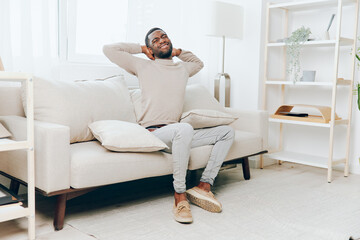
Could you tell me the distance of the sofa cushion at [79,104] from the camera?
7.38 ft

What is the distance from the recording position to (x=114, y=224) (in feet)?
6.84

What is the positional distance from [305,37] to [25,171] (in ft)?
7.85

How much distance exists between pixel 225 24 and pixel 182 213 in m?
1.88

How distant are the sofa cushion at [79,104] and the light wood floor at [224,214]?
18.0 inches

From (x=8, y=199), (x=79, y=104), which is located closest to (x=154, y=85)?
(x=79, y=104)

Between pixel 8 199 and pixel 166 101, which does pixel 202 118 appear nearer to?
pixel 166 101

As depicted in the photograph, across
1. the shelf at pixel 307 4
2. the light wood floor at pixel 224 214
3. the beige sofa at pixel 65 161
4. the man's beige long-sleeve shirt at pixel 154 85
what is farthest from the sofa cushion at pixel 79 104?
the shelf at pixel 307 4

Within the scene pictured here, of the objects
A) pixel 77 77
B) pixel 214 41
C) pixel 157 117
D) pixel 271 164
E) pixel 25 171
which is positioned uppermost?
Result: pixel 214 41

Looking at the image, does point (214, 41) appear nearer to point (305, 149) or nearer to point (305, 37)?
point (305, 37)

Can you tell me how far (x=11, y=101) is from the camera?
2.36 metres

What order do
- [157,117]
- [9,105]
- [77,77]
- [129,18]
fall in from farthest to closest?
1. [129,18]
2. [77,77]
3. [157,117]
4. [9,105]

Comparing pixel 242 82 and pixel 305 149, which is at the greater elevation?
pixel 242 82

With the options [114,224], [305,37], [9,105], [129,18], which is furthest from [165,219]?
[305,37]

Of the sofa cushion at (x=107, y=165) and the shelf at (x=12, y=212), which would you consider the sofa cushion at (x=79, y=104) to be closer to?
the sofa cushion at (x=107, y=165)
